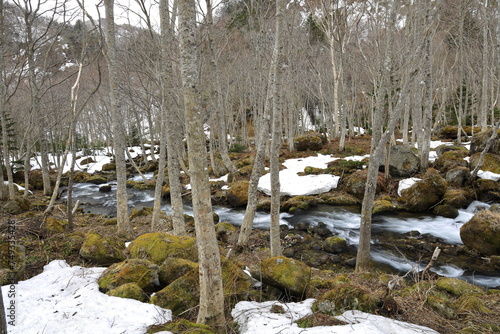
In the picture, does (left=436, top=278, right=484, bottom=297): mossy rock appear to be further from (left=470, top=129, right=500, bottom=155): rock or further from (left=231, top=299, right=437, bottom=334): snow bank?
(left=470, top=129, right=500, bottom=155): rock

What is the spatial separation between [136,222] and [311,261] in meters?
5.83

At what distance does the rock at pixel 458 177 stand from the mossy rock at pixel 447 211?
1516 millimetres

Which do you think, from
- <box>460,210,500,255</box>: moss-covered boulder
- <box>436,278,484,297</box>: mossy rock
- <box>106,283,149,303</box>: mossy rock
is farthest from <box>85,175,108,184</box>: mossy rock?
<box>460,210,500,255</box>: moss-covered boulder

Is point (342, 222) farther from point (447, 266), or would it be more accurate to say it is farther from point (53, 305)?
point (53, 305)

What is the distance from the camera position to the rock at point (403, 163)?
11.4m

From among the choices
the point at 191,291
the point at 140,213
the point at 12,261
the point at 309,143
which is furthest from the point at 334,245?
the point at 309,143

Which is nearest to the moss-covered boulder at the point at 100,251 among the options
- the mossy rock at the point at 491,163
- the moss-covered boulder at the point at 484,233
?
the moss-covered boulder at the point at 484,233

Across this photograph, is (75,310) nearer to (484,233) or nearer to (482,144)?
(484,233)

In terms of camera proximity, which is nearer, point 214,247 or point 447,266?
point 214,247

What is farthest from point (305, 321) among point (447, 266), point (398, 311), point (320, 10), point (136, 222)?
point (320, 10)

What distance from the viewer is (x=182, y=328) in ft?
8.63

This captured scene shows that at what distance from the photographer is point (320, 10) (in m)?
16.1

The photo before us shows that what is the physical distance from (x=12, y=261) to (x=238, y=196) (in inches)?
311

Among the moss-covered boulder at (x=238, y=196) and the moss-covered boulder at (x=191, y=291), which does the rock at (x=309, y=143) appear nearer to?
the moss-covered boulder at (x=238, y=196)
